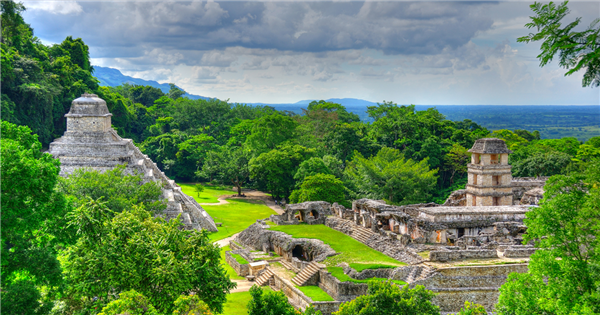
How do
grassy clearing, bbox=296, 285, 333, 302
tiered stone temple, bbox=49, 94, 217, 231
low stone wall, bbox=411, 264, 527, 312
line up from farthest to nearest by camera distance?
1. tiered stone temple, bbox=49, 94, 217, 231
2. grassy clearing, bbox=296, 285, 333, 302
3. low stone wall, bbox=411, 264, 527, 312

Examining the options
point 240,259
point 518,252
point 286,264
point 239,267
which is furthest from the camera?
point 240,259

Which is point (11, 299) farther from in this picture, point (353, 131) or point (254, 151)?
point (353, 131)

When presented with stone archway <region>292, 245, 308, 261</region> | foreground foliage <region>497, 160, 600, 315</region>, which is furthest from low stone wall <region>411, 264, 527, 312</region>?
stone archway <region>292, 245, 308, 261</region>

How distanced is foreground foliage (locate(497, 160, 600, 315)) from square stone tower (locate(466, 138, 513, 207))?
2173 cm

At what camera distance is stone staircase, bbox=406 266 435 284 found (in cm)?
2386

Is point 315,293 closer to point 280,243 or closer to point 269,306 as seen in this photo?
point 280,243

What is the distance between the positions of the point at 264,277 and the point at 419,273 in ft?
30.5

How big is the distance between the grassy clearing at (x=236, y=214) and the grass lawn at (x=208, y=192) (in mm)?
2608

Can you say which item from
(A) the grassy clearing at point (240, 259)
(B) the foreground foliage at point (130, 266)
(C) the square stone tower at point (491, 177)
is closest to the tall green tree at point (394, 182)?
(C) the square stone tower at point (491, 177)

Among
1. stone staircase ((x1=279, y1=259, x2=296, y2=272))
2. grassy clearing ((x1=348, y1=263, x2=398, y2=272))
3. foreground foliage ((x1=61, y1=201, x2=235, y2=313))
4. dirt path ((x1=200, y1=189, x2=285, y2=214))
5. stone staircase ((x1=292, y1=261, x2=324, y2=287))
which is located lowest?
dirt path ((x1=200, y1=189, x2=285, y2=214))

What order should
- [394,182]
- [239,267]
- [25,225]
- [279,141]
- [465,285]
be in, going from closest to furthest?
[25,225] < [465,285] < [239,267] < [394,182] < [279,141]

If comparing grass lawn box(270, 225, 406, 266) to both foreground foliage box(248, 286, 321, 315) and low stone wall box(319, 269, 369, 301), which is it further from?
foreground foliage box(248, 286, 321, 315)

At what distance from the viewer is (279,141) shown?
62.7 metres

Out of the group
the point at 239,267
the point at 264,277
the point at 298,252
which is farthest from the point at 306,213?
the point at 264,277
